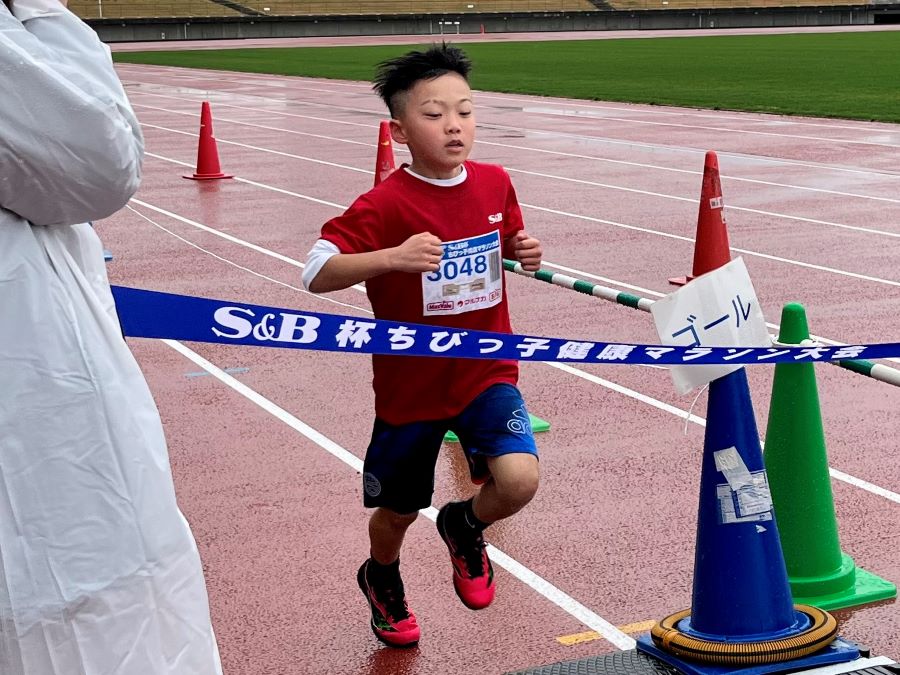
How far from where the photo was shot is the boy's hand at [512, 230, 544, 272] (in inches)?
174

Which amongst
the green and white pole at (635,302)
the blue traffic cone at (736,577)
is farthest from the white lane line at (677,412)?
the blue traffic cone at (736,577)

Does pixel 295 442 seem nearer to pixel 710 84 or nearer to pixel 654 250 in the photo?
pixel 654 250

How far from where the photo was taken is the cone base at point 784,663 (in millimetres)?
4039

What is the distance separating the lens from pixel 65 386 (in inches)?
105

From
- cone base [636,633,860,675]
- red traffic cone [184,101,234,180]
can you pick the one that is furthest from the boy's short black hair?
red traffic cone [184,101,234,180]

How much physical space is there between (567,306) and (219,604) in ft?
17.8

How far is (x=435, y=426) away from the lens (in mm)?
4270

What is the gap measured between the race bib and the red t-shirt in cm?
2

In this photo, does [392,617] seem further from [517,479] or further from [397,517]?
[517,479]

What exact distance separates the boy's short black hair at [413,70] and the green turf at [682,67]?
21.2 meters

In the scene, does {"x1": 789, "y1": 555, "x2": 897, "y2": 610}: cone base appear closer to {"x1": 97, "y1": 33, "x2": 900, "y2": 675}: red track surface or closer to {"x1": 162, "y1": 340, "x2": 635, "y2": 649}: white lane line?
{"x1": 97, "y1": 33, "x2": 900, "y2": 675}: red track surface

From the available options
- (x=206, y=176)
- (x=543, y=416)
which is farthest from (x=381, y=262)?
(x=206, y=176)

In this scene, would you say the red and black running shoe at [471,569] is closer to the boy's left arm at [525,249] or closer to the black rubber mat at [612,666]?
the black rubber mat at [612,666]

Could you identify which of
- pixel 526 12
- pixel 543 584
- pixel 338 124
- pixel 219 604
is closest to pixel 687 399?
pixel 543 584
